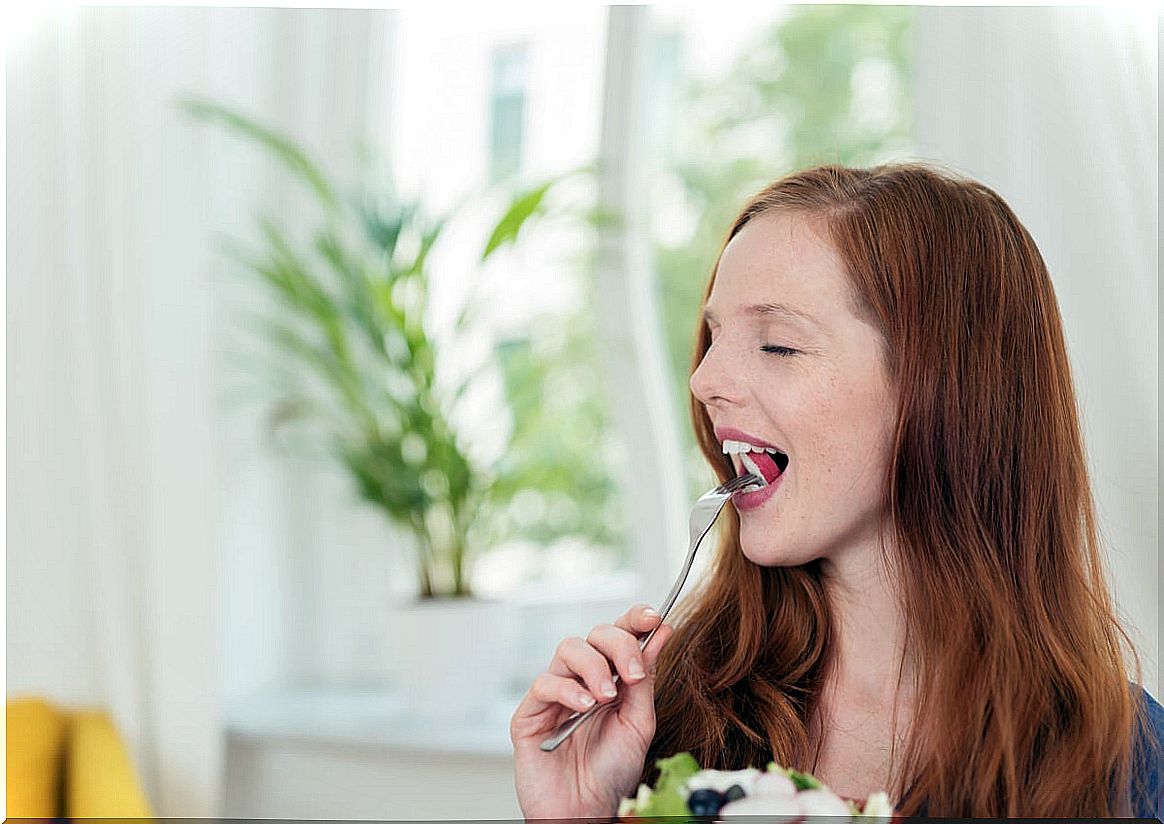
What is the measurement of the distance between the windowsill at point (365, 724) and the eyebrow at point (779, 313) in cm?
95

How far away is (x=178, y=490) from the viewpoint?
193 centimetres

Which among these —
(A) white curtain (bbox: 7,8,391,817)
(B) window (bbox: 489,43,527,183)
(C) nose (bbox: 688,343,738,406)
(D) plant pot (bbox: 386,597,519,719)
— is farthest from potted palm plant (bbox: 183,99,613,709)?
(C) nose (bbox: 688,343,738,406)

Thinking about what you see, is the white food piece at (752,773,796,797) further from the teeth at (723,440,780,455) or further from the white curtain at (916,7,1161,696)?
the white curtain at (916,7,1161,696)

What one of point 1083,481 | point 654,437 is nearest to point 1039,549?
point 1083,481

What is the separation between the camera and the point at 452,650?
1844 millimetres

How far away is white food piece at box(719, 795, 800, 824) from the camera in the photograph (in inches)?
30.4

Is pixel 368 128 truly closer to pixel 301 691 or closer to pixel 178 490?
pixel 178 490

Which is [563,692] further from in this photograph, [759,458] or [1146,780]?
[1146,780]

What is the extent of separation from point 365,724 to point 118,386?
69 centimetres

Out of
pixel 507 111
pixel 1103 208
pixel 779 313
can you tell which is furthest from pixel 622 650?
pixel 507 111

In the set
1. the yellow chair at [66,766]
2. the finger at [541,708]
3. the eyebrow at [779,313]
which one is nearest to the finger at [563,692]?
the finger at [541,708]

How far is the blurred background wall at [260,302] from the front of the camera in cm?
192

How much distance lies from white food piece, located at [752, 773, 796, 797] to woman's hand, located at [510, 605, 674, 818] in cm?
17

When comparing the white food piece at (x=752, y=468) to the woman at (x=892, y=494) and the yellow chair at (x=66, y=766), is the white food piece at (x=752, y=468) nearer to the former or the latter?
the woman at (x=892, y=494)
